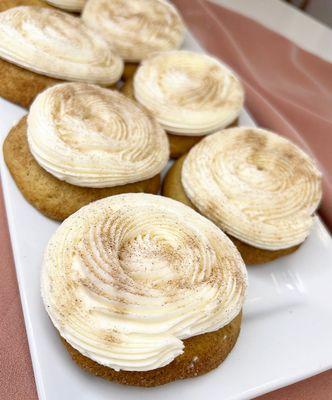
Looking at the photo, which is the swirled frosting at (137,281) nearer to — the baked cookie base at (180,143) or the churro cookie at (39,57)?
the baked cookie base at (180,143)

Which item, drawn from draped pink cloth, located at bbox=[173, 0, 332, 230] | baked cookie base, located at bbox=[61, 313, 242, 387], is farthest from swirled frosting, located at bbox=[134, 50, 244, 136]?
baked cookie base, located at bbox=[61, 313, 242, 387]

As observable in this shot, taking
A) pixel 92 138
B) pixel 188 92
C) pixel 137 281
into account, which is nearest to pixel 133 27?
pixel 188 92

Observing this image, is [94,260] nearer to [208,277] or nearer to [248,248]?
[208,277]

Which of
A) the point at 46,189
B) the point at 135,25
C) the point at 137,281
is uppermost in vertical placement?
the point at 135,25

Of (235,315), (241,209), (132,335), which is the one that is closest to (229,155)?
(241,209)

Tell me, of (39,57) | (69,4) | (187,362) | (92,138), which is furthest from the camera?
(69,4)

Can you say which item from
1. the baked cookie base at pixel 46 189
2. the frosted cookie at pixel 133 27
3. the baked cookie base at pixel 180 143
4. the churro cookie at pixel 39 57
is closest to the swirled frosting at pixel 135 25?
the frosted cookie at pixel 133 27

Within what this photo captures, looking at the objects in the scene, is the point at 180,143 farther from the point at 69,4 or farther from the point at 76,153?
the point at 69,4
